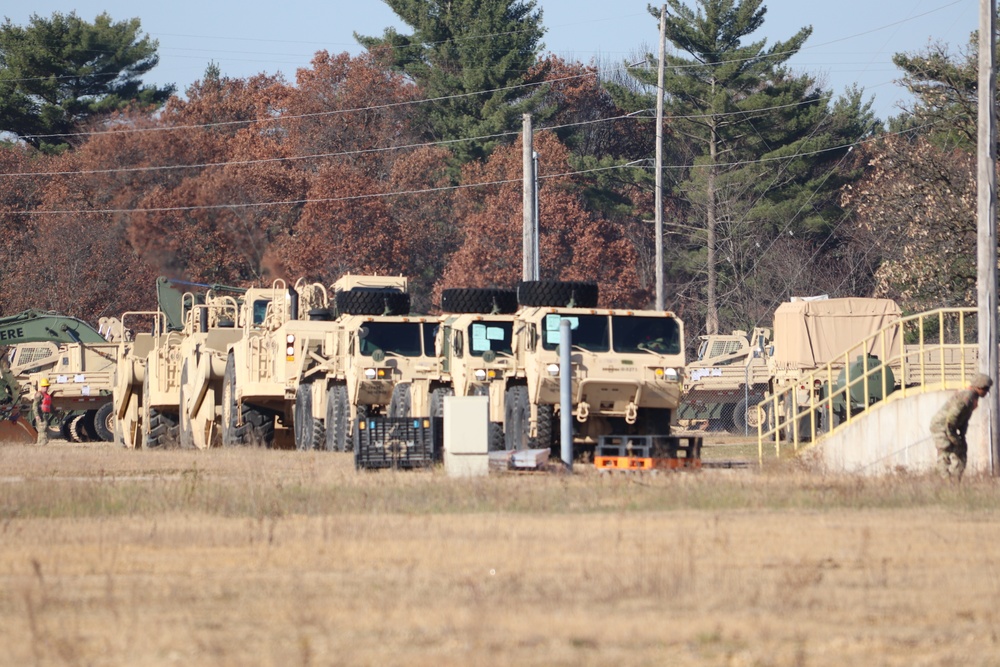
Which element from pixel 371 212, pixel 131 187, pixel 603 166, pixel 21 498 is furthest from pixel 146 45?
pixel 21 498

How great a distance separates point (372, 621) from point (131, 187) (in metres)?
54.7

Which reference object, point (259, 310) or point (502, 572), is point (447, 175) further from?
point (502, 572)

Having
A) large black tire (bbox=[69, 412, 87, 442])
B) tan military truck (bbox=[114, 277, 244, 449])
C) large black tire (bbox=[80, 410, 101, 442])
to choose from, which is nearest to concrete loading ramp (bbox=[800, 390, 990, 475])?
tan military truck (bbox=[114, 277, 244, 449])

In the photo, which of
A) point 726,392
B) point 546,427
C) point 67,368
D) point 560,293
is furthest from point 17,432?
point 546,427

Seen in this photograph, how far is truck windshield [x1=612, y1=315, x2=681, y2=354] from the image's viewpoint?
23.2m

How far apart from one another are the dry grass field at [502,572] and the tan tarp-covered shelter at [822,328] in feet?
54.3

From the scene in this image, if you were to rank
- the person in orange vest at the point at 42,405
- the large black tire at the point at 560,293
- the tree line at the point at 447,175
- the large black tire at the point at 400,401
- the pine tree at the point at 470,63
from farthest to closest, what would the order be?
the pine tree at the point at 470,63 < the tree line at the point at 447,175 < the person in orange vest at the point at 42,405 < the large black tire at the point at 400,401 < the large black tire at the point at 560,293

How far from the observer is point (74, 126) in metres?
67.2

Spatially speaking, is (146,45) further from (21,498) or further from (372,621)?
(372,621)

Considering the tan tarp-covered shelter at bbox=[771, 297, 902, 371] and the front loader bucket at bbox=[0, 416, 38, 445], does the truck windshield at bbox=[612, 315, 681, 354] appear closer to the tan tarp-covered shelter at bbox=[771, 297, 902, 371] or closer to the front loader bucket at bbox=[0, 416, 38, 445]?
the tan tarp-covered shelter at bbox=[771, 297, 902, 371]

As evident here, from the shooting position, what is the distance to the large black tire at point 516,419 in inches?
907

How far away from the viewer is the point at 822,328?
113 feet

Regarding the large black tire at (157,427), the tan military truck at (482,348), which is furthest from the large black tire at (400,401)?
the large black tire at (157,427)

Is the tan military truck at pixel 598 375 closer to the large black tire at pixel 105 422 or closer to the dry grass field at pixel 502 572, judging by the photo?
the dry grass field at pixel 502 572
